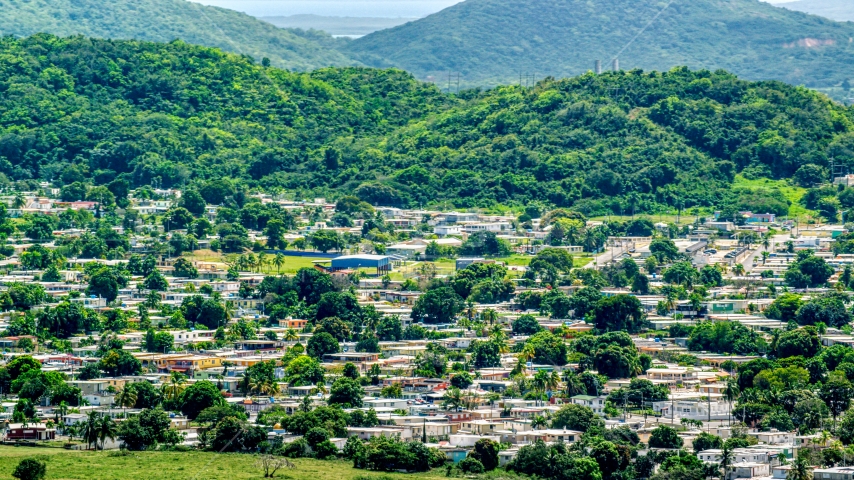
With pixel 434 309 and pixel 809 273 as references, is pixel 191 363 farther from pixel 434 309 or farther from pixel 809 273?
pixel 809 273

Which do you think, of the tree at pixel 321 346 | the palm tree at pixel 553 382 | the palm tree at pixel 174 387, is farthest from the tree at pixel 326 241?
the palm tree at pixel 553 382

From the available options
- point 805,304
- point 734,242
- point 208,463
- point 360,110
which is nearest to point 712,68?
point 360,110

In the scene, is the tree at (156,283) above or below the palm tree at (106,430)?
above

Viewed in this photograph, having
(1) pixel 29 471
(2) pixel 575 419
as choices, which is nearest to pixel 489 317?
(2) pixel 575 419

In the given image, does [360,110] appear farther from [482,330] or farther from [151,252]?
[482,330]

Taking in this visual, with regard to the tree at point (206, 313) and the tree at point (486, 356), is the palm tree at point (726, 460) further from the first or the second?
the tree at point (206, 313)

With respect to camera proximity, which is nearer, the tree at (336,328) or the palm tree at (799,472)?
the palm tree at (799,472)
